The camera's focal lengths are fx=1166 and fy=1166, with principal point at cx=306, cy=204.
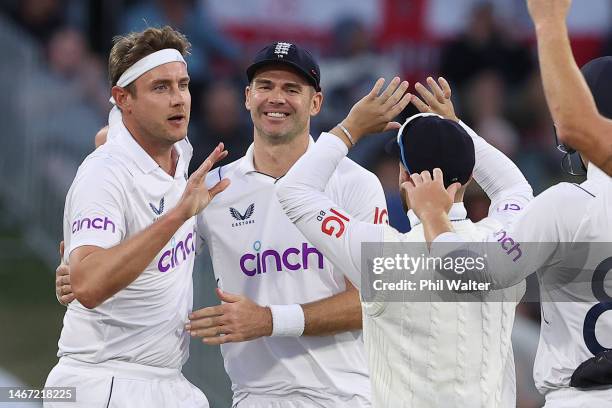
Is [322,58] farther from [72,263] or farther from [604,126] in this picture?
[604,126]

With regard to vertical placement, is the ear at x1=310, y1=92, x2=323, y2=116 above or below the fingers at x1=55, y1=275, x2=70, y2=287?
above

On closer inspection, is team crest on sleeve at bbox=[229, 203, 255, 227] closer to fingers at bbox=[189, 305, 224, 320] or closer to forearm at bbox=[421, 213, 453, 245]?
fingers at bbox=[189, 305, 224, 320]

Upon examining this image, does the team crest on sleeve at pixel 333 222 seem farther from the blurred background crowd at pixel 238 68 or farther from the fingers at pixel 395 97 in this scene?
the blurred background crowd at pixel 238 68

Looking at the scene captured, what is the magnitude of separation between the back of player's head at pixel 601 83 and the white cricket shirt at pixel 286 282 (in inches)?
64.7

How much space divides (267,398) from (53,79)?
7.54 meters

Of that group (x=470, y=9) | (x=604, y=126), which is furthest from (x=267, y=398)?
(x=470, y=9)

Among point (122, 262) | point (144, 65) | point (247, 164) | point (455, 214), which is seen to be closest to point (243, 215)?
point (247, 164)

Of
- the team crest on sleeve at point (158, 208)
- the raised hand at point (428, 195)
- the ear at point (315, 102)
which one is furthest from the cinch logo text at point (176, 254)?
the raised hand at point (428, 195)

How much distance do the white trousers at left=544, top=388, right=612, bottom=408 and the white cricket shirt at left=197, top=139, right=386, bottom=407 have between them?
4.78 ft

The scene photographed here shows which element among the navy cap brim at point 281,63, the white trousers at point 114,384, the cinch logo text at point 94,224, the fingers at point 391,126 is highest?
the navy cap brim at point 281,63

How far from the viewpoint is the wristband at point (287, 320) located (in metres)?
5.35

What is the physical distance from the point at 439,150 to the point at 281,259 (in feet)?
5.03

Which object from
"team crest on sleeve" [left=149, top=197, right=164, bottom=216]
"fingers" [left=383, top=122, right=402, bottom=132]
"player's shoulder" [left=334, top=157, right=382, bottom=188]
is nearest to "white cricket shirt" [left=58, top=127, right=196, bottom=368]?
"team crest on sleeve" [left=149, top=197, right=164, bottom=216]

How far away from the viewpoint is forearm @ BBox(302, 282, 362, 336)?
540 centimetres
